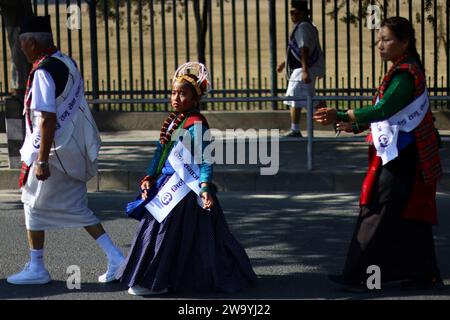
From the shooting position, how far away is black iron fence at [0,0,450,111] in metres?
13.9

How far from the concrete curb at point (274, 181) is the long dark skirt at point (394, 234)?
3680mm

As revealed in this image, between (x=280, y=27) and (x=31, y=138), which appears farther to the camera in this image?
(x=280, y=27)

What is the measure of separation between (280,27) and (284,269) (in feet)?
77.5

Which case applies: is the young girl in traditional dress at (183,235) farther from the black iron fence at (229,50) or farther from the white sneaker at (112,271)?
the black iron fence at (229,50)

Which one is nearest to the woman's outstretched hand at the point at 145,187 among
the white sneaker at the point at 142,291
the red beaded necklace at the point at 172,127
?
the red beaded necklace at the point at 172,127

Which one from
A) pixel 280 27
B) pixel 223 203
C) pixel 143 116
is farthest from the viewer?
pixel 280 27

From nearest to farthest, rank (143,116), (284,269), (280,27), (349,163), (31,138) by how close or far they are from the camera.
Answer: (31,138) → (284,269) → (349,163) → (143,116) → (280,27)

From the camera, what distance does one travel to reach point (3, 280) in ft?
23.9

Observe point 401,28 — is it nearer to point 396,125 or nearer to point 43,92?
point 396,125

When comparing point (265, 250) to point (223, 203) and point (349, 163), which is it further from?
point (349, 163)

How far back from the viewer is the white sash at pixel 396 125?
661 centimetres

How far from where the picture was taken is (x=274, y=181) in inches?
415
